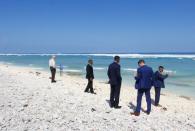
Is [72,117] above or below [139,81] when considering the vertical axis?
below

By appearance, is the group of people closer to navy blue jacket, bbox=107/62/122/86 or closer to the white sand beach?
navy blue jacket, bbox=107/62/122/86

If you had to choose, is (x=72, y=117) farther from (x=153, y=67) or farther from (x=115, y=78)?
(x=153, y=67)

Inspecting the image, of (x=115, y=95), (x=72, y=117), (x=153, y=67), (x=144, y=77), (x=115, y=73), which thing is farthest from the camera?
(x=153, y=67)

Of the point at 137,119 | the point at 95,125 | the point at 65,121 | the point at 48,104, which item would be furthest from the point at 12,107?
the point at 137,119

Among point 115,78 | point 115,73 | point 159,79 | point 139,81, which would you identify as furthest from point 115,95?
point 159,79

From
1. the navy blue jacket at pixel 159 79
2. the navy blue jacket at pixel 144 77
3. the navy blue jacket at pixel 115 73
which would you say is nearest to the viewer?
the navy blue jacket at pixel 144 77

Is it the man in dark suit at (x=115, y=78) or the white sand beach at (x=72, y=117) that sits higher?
the man in dark suit at (x=115, y=78)

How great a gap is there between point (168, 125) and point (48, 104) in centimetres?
349

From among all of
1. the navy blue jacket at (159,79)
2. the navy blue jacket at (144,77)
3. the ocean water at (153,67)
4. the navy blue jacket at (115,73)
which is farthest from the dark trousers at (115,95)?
the ocean water at (153,67)

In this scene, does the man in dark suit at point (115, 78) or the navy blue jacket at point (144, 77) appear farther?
the man in dark suit at point (115, 78)

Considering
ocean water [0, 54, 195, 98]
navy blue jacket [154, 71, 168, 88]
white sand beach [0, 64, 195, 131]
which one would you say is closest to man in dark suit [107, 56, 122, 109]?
white sand beach [0, 64, 195, 131]

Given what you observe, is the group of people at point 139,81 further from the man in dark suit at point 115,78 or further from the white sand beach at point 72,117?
the white sand beach at point 72,117

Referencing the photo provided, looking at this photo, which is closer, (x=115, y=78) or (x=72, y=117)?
(x=72, y=117)

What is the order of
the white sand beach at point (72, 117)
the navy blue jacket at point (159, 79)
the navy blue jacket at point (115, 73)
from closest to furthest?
the white sand beach at point (72, 117), the navy blue jacket at point (115, 73), the navy blue jacket at point (159, 79)
